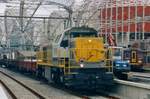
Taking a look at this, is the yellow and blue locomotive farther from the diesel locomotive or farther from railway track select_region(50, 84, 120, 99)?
railway track select_region(50, 84, 120, 99)

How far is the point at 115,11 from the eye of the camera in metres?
77.9

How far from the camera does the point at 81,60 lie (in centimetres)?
2289

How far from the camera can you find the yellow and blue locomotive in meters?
22.4

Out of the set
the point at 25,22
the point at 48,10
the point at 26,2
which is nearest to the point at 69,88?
the point at 26,2

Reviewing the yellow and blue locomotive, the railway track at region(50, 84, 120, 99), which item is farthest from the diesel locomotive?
the railway track at region(50, 84, 120, 99)

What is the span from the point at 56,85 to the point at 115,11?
167 feet

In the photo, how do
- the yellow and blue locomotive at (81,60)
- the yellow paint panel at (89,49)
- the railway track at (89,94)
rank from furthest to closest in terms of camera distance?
the yellow paint panel at (89,49) → the yellow and blue locomotive at (81,60) → the railway track at (89,94)

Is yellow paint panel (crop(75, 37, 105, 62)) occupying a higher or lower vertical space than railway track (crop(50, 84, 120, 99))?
higher

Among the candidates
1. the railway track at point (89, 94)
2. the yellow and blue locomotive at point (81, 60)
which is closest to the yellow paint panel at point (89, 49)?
the yellow and blue locomotive at point (81, 60)

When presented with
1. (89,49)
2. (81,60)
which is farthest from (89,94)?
(89,49)

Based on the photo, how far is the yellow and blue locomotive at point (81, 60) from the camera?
22.4 metres

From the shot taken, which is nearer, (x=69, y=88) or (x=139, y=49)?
(x=69, y=88)

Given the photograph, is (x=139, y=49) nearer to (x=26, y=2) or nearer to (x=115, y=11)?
(x=26, y=2)

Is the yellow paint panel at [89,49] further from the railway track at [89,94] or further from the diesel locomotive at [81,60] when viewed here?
the railway track at [89,94]
